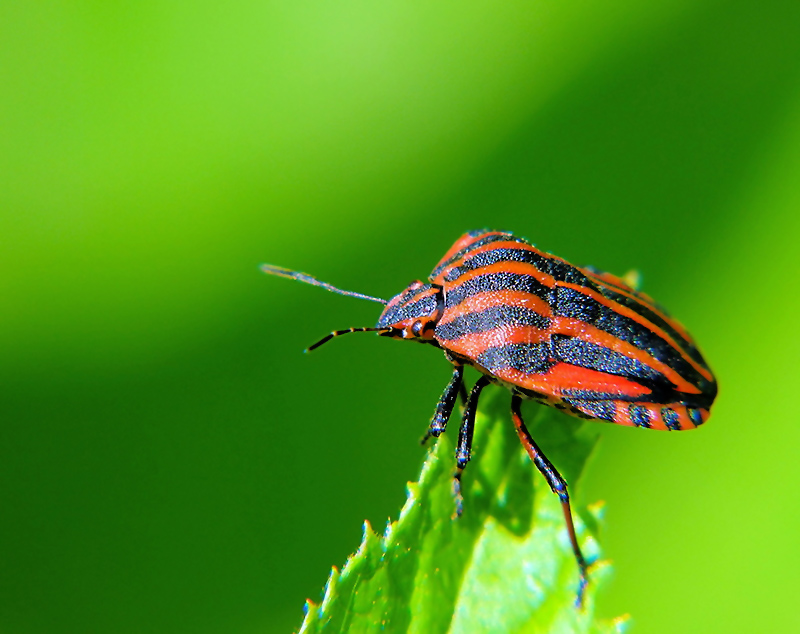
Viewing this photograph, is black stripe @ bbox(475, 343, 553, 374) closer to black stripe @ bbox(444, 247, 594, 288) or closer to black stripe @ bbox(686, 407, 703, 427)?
black stripe @ bbox(444, 247, 594, 288)

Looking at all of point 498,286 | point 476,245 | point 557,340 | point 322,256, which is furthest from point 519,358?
point 322,256

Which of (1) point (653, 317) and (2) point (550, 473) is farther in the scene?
(1) point (653, 317)

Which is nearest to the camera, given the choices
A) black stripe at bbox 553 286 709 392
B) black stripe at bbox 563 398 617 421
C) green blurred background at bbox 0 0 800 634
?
black stripe at bbox 563 398 617 421

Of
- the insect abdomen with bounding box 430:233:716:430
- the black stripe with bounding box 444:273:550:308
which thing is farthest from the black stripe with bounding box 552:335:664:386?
the black stripe with bounding box 444:273:550:308

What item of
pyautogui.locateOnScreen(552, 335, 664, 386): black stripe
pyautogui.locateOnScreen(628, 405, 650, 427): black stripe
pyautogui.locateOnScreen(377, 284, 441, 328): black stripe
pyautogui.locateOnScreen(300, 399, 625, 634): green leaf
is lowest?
pyautogui.locateOnScreen(300, 399, 625, 634): green leaf

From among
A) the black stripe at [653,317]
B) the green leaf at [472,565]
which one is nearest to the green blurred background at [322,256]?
the black stripe at [653,317]

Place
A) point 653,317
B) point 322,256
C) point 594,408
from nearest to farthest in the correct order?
point 594,408 → point 653,317 → point 322,256

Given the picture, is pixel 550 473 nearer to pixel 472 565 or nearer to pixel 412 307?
pixel 472 565
